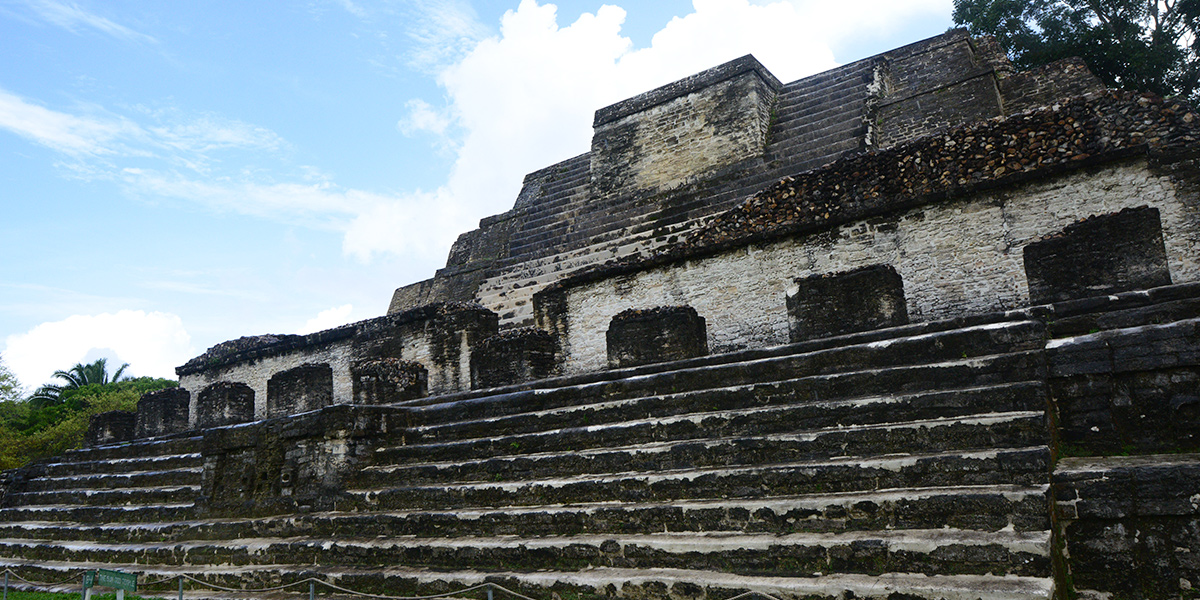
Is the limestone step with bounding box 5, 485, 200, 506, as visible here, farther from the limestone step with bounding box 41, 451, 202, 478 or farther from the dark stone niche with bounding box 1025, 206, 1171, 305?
the dark stone niche with bounding box 1025, 206, 1171, 305

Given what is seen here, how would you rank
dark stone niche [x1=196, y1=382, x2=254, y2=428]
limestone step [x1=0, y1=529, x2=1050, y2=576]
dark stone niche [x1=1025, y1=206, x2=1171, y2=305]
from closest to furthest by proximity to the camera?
limestone step [x1=0, y1=529, x2=1050, y2=576], dark stone niche [x1=1025, y1=206, x2=1171, y2=305], dark stone niche [x1=196, y1=382, x2=254, y2=428]

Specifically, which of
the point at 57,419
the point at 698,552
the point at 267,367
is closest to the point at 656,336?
the point at 698,552

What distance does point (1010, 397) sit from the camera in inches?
155

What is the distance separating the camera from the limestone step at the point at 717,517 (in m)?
3.37

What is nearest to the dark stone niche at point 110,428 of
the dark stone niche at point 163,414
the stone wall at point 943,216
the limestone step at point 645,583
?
the dark stone niche at point 163,414

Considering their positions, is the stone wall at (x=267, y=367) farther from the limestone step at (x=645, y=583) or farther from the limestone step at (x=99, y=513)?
the limestone step at (x=645, y=583)

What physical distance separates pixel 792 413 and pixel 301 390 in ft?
29.2

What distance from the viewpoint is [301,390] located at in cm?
1114

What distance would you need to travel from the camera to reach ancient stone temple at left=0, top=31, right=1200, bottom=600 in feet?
11.6

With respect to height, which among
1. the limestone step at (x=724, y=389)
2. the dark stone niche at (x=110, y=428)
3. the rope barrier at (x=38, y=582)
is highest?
the dark stone niche at (x=110, y=428)

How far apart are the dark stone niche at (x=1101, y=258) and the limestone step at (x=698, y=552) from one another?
10.8 feet

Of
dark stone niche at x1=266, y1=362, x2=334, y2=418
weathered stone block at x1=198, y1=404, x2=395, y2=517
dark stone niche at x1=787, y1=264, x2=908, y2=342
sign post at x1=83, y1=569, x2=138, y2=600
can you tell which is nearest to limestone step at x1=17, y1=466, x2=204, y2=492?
weathered stone block at x1=198, y1=404, x2=395, y2=517

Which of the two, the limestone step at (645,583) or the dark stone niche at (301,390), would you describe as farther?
the dark stone niche at (301,390)

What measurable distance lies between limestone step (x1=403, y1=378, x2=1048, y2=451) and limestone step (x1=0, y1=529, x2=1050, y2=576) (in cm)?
88
